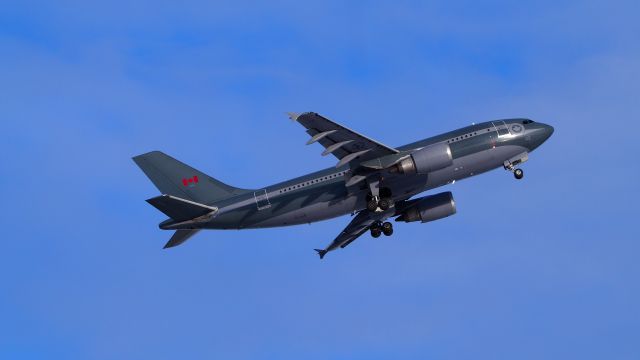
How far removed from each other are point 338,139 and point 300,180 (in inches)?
202

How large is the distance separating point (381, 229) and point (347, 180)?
18.8 feet

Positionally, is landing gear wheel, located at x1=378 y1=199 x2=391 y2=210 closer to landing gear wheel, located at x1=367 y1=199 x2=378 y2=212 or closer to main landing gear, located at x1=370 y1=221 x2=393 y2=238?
landing gear wheel, located at x1=367 y1=199 x2=378 y2=212

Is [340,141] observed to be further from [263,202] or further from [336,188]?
[263,202]

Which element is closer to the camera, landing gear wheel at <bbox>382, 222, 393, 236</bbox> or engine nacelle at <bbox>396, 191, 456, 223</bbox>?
landing gear wheel at <bbox>382, 222, 393, 236</bbox>

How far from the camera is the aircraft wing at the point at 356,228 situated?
6775cm

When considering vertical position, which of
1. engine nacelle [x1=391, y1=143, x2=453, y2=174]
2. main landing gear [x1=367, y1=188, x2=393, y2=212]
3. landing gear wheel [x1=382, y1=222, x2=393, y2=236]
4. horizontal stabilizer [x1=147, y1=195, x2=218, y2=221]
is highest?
horizontal stabilizer [x1=147, y1=195, x2=218, y2=221]

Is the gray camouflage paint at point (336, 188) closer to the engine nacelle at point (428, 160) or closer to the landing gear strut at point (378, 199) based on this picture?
the landing gear strut at point (378, 199)

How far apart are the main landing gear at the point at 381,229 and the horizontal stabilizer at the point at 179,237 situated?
11794 mm

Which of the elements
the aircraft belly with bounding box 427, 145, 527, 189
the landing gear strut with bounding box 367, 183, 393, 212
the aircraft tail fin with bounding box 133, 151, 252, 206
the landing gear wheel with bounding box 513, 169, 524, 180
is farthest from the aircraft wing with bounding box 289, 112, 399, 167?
the landing gear wheel with bounding box 513, 169, 524, 180

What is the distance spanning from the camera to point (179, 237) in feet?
215

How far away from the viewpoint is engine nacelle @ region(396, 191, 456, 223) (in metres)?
68.6

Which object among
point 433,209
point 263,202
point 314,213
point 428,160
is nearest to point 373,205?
point 314,213

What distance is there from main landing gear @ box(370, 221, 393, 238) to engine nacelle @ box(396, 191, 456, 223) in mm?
1779

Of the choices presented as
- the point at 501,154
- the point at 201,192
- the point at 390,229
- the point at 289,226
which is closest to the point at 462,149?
the point at 501,154
